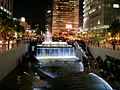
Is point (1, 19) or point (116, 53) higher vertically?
point (1, 19)

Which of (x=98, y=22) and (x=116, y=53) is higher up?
(x=98, y=22)

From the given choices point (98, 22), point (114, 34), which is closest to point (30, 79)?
point (114, 34)

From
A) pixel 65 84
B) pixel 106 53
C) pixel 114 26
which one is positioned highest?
pixel 114 26

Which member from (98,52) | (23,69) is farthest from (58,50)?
(23,69)

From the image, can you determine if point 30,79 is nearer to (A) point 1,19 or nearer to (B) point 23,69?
(B) point 23,69

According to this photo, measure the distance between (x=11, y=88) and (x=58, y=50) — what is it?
28.5m

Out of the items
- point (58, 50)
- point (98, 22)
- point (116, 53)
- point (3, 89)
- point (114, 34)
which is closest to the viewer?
point (3, 89)

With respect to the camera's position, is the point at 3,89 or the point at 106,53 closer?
the point at 3,89

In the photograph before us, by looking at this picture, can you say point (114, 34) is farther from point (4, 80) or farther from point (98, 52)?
point (4, 80)

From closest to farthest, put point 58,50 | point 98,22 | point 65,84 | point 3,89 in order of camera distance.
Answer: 1. point 3,89
2. point 65,84
3. point 58,50
4. point 98,22

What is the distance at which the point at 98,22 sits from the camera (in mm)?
113688

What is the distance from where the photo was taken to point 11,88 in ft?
68.0

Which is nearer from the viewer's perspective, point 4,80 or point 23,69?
point 4,80

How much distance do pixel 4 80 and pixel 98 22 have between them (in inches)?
3743
